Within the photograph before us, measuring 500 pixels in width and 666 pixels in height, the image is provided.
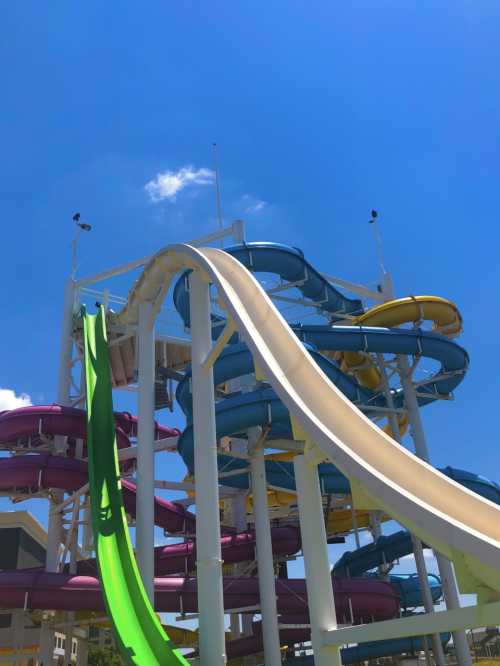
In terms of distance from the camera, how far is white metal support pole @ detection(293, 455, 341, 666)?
519 centimetres

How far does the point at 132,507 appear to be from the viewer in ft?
48.6

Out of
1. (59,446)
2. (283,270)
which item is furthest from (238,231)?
(59,446)

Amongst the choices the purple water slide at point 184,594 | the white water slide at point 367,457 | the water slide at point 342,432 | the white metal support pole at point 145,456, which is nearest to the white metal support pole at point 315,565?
the white water slide at point 367,457

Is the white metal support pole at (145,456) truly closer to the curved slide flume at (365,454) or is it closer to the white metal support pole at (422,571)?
the curved slide flume at (365,454)

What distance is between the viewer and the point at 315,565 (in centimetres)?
552

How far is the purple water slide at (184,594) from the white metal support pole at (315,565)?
24.9 ft

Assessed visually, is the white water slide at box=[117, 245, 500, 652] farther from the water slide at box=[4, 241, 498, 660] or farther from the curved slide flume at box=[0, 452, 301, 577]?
the curved slide flume at box=[0, 452, 301, 577]

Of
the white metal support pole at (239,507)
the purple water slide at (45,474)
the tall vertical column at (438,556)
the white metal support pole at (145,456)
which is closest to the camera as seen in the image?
the white metal support pole at (145,456)

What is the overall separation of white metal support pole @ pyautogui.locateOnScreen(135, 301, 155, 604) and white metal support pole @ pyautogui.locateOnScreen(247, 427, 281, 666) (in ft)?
9.40

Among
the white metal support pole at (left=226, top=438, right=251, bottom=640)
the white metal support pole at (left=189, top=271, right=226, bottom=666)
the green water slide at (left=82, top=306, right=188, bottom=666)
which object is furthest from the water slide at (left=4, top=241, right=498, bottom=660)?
the white metal support pole at (left=226, top=438, right=251, bottom=640)

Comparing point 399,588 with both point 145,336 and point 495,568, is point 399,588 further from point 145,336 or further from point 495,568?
point 495,568

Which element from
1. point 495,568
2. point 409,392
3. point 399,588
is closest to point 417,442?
point 409,392

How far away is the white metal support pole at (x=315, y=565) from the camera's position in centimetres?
519

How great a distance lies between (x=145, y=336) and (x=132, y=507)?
493 cm
